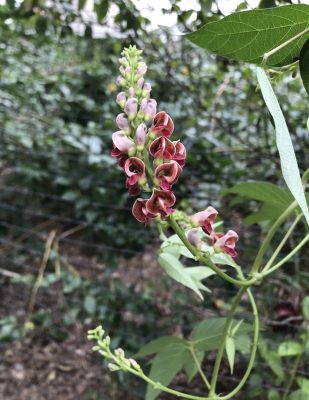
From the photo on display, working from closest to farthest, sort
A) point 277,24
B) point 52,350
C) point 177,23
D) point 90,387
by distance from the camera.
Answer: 1. point 277,24
2. point 177,23
3. point 90,387
4. point 52,350

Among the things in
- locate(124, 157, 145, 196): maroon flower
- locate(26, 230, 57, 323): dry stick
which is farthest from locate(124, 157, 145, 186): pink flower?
locate(26, 230, 57, 323): dry stick

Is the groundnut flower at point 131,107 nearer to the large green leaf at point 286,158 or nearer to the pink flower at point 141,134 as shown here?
the pink flower at point 141,134

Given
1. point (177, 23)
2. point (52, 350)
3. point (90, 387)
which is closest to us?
point (177, 23)

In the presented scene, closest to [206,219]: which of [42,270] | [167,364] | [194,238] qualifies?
[194,238]

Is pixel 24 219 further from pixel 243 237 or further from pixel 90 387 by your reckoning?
pixel 243 237

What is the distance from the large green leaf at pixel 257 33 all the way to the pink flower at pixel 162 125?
0.08m

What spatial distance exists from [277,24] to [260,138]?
1229mm

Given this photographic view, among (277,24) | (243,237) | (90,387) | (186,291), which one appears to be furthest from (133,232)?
(277,24)

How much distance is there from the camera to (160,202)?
0.53 m

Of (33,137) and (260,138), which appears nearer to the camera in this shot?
(260,138)

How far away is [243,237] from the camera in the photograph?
172 centimetres

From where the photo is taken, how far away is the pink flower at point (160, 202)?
0.53m

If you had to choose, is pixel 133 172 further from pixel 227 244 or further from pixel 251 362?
pixel 251 362

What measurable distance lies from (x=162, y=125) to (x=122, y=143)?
45mm
